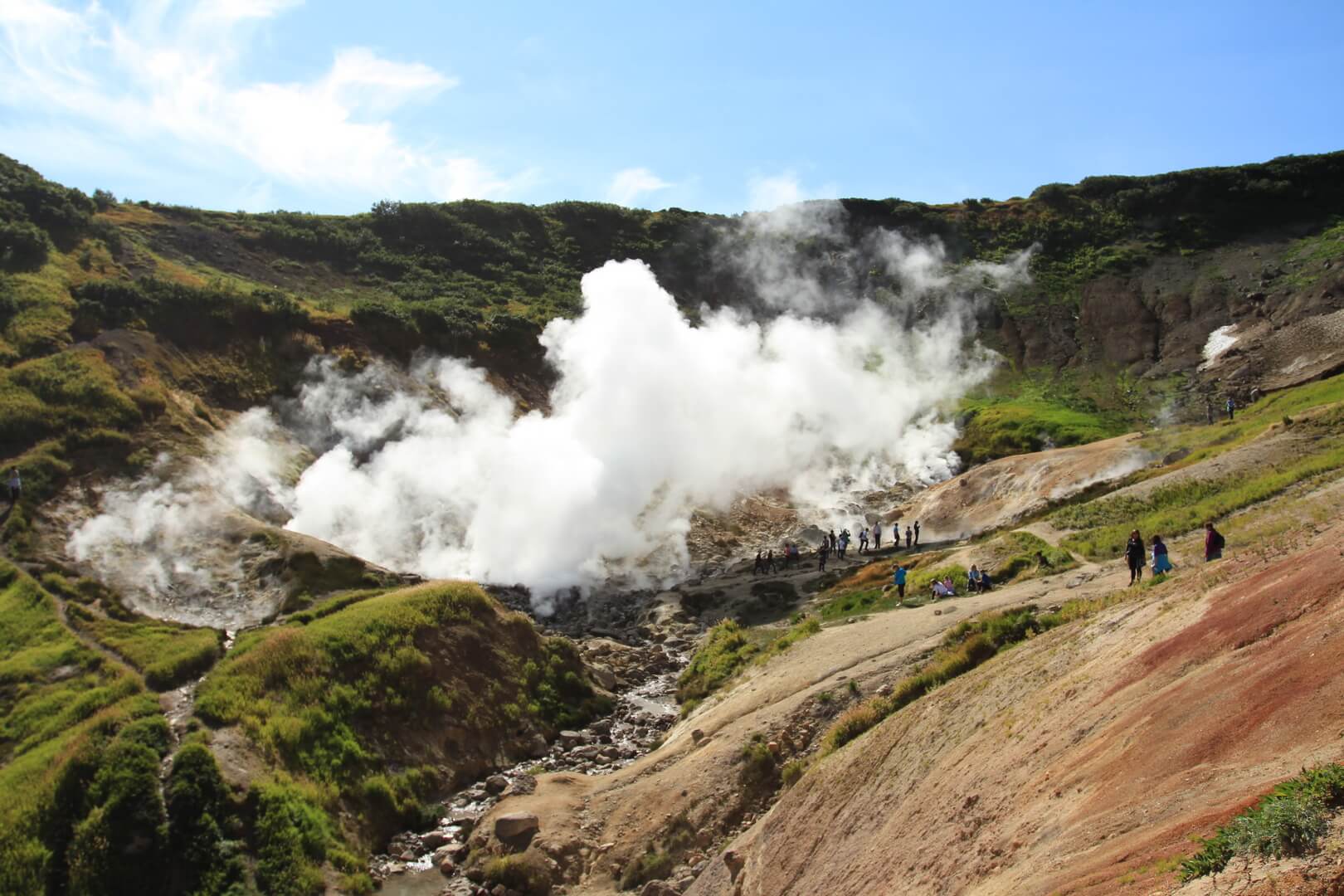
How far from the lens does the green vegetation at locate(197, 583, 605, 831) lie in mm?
23781

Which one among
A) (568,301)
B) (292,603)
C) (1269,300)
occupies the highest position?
(568,301)

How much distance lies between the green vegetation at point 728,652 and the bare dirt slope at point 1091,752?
440 inches

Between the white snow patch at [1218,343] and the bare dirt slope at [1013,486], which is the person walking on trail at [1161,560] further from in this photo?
the white snow patch at [1218,343]

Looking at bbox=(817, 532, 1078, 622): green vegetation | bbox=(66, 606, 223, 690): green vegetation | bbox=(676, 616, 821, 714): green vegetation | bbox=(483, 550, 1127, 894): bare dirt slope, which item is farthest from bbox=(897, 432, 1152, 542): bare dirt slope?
bbox=(66, 606, 223, 690): green vegetation

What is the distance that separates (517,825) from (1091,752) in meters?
13.4

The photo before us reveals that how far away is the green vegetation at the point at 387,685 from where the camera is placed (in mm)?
23781

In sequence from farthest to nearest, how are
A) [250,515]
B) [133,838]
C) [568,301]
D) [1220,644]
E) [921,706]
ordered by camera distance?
[568,301] → [250,515] → [133,838] → [921,706] → [1220,644]

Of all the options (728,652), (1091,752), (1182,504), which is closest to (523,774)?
(728,652)

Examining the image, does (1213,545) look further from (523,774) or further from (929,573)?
(523,774)

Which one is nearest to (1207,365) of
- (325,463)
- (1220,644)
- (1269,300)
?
(1269,300)

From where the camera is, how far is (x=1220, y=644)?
11.6 meters

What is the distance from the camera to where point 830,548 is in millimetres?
46906

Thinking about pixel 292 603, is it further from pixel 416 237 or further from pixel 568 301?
pixel 416 237

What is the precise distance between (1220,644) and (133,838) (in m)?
20.1
